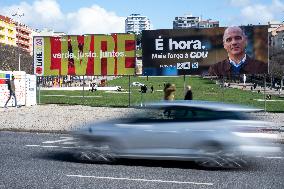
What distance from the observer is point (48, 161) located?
1105 cm

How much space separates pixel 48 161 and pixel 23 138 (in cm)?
503

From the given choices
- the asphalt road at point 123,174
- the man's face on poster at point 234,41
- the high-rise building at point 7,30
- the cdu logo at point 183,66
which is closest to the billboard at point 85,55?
the cdu logo at point 183,66

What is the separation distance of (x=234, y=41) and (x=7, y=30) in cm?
13602

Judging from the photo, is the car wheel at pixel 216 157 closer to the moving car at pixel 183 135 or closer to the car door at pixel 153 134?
the moving car at pixel 183 135

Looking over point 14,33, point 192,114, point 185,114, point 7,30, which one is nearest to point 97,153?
point 185,114

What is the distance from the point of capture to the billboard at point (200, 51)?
25031 mm

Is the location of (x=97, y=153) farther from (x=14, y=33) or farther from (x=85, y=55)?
(x=14, y=33)

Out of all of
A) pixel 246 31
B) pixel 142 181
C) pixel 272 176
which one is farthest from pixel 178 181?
pixel 246 31

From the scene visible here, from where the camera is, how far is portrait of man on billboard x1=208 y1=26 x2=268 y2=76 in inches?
989

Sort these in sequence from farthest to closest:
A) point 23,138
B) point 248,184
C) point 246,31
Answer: point 246,31 → point 23,138 → point 248,184

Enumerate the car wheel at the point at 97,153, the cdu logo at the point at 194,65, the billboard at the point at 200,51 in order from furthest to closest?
1. the cdu logo at the point at 194,65
2. the billboard at the point at 200,51
3. the car wheel at the point at 97,153

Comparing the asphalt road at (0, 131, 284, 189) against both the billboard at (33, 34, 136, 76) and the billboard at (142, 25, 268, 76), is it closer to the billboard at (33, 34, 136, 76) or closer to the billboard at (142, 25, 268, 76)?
the billboard at (142, 25, 268, 76)

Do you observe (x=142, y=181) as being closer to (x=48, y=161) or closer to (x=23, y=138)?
(x=48, y=161)

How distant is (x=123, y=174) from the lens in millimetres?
9477
